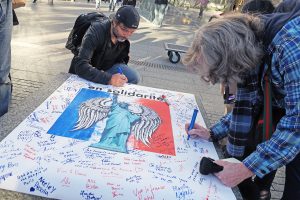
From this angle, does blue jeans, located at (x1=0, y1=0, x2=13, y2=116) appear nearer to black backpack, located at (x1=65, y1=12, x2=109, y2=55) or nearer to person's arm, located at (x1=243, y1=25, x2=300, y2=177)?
black backpack, located at (x1=65, y1=12, x2=109, y2=55)

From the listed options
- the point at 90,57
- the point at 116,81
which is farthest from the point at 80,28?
the point at 116,81

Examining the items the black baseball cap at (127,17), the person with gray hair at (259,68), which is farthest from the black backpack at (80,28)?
the person with gray hair at (259,68)

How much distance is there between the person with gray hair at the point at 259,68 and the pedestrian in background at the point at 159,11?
35.5 ft

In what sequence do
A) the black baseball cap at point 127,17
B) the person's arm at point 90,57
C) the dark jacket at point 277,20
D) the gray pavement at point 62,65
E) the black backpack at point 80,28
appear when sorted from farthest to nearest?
the gray pavement at point 62,65 < the black backpack at point 80,28 < the black baseball cap at point 127,17 < the person's arm at point 90,57 < the dark jacket at point 277,20

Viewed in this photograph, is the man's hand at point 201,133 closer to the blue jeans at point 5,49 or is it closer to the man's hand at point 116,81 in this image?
the man's hand at point 116,81

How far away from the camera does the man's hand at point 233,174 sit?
1.53 m

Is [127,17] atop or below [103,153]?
atop

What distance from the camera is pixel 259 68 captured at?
158cm

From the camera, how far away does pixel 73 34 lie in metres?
3.27

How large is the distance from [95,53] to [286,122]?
1.99 m

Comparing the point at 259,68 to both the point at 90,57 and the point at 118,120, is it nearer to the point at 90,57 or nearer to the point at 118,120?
the point at 118,120

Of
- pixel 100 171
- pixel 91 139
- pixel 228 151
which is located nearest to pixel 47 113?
pixel 91 139

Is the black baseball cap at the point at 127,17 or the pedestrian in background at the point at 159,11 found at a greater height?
the black baseball cap at the point at 127,17

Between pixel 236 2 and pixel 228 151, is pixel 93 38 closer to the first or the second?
pixel 228 151
